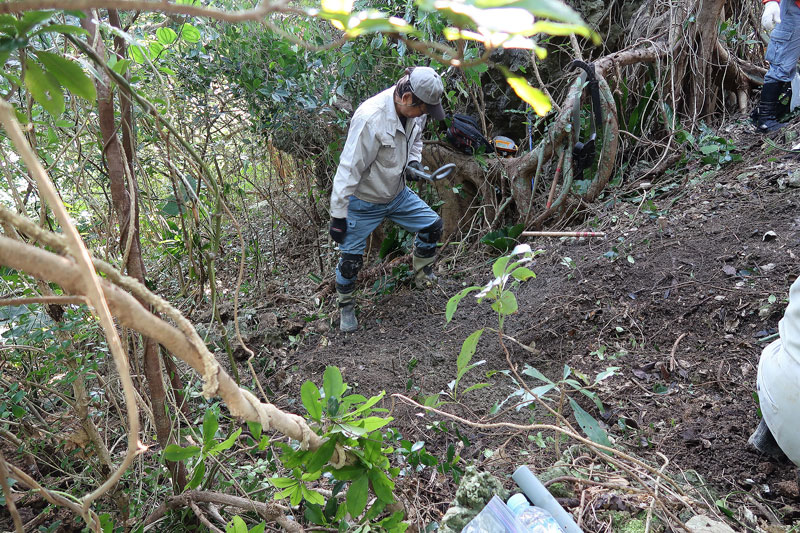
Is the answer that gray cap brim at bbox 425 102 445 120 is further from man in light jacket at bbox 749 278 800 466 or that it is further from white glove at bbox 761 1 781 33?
white glove at bbox 761 1 781 33

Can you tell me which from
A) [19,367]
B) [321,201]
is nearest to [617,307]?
[19,367]

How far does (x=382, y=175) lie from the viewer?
12.3 ft

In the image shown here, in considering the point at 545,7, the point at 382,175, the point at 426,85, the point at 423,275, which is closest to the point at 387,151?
the point at 382,175

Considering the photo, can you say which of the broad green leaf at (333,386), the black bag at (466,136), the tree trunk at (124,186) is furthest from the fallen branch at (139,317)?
the black bag at (466,136)

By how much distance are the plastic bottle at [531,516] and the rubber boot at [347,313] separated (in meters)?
2.68

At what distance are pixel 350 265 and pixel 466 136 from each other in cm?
177

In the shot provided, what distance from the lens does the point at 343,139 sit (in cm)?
493

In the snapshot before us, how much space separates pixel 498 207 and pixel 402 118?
166 cm

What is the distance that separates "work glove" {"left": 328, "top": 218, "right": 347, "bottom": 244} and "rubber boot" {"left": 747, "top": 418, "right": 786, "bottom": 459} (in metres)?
2.69

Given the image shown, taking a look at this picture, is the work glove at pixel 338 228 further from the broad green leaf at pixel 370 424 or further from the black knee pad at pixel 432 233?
the broad green leaf at pixel 370 424

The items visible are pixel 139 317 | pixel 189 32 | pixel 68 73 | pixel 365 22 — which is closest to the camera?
pixel 365 22

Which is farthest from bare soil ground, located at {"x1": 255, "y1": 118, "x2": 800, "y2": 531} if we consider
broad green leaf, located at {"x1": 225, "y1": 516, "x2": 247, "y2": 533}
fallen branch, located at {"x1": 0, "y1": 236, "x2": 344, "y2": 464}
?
fallen branch, located at {"x1": 0, "y1": 236, "x2": 344, "y2": 464}

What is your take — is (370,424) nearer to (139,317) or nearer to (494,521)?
(494,521)

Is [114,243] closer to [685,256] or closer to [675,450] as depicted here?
[675,450]
